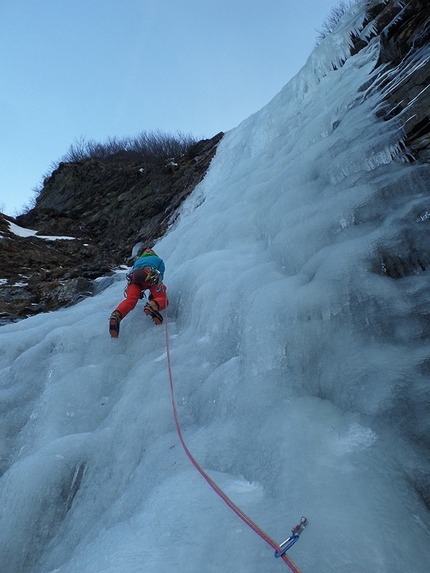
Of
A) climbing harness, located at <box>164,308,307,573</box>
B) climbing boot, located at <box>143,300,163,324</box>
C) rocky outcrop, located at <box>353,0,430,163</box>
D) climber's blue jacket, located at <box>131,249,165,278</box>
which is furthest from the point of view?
climber's blue jacket, located at <box>131,249,165,278</box>

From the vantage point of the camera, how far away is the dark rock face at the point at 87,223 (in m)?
7.23

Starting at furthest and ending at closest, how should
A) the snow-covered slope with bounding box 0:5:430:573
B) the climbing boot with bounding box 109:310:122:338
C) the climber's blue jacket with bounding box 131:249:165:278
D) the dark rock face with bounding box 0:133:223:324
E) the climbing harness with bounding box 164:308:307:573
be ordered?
the dark rock face with bounding box 0:133:223:324 < the climber's blue jacket with bounding box 131:249:165:278 < the climbing boot with bounding box 109:310:122:338 < the snow-covered slope with bounding box 0:5:430:573 < the climbing harness with bounding box 164:308:307:573

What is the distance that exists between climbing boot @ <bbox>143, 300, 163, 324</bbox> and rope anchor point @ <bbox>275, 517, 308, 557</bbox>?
2687mm

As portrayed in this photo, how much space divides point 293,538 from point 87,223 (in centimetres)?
1386

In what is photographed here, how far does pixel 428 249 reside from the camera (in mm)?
2631

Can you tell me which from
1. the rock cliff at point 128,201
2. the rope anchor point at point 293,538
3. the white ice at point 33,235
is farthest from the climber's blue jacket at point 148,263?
the white ice at point 33,235

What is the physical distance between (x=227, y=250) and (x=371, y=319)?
2250 millimetres

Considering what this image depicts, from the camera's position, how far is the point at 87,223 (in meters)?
14.0

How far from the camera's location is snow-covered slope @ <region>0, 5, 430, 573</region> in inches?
60.6

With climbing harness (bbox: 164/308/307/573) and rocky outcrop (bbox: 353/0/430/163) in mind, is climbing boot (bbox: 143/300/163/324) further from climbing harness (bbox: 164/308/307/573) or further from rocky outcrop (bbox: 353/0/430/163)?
rocky outcrop (bbox: 353/0/430/163)

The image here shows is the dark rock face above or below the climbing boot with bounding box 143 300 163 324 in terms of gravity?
above

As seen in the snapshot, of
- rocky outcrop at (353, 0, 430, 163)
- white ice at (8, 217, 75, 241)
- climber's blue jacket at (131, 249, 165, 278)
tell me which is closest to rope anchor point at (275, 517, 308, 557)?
rocky outcrop at (353, 0, 430, 163)

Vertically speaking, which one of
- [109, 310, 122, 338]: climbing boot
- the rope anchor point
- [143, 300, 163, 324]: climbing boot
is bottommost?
the rope anchor point

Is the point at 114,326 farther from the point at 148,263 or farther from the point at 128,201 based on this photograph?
the point at 128,201
